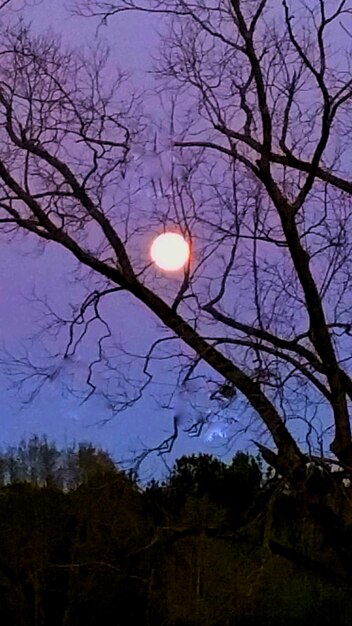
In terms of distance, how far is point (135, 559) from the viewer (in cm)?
1223

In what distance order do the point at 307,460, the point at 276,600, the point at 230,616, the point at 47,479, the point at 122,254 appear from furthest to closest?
1. the point at 47,479
2. the point at 276,600
3. the point at 230,616
4. the point at 122,254
5. the point at 307,460

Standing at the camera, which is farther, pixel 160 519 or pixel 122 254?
pixel 160 519

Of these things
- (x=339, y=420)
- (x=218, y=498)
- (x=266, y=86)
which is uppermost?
(x=266, y=86)

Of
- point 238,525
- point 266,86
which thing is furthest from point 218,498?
point 266,86

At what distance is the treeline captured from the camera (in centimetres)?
1240

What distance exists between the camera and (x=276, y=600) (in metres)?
14.0

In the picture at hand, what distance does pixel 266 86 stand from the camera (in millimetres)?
Answer: 9773

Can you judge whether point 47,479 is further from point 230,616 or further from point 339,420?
point 339,420

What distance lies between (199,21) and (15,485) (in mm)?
7163

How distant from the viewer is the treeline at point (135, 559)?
488 inches

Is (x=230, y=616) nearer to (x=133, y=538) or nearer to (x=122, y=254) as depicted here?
(x=133, y=538)

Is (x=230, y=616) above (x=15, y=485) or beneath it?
beneath

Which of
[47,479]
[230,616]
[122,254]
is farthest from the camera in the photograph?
[47,479]

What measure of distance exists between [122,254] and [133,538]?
13.2 feet
